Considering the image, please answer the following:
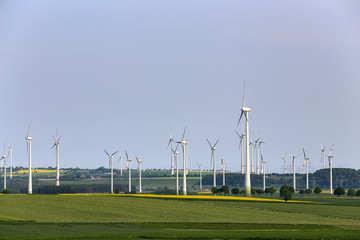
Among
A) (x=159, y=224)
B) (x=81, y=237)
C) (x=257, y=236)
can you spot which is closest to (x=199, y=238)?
(x=257, y=236)

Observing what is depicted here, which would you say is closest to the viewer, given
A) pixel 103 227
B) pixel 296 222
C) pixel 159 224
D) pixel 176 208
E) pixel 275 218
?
pixel 103 227

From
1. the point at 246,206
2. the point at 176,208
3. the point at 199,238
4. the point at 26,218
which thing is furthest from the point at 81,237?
the point at 246,206

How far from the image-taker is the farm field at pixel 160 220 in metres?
70.9

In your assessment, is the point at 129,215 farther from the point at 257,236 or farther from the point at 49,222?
the point at 257,236

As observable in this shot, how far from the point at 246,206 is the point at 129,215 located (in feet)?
116

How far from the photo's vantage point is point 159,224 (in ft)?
285

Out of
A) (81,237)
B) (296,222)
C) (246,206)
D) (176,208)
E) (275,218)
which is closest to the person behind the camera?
(81,237)

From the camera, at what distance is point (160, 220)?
92125 millimetres

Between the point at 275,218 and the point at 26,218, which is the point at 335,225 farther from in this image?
the point at 26,218

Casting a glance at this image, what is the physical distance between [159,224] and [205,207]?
113ft

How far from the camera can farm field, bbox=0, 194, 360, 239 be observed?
70.9 meters

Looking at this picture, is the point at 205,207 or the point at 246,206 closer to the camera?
the point at 205,207

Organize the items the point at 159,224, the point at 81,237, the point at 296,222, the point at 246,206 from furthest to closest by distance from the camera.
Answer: the point at 246,206, the point at 296,222, the point at 159,224, the point at 81,237

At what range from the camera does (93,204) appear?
119625 millimetres
